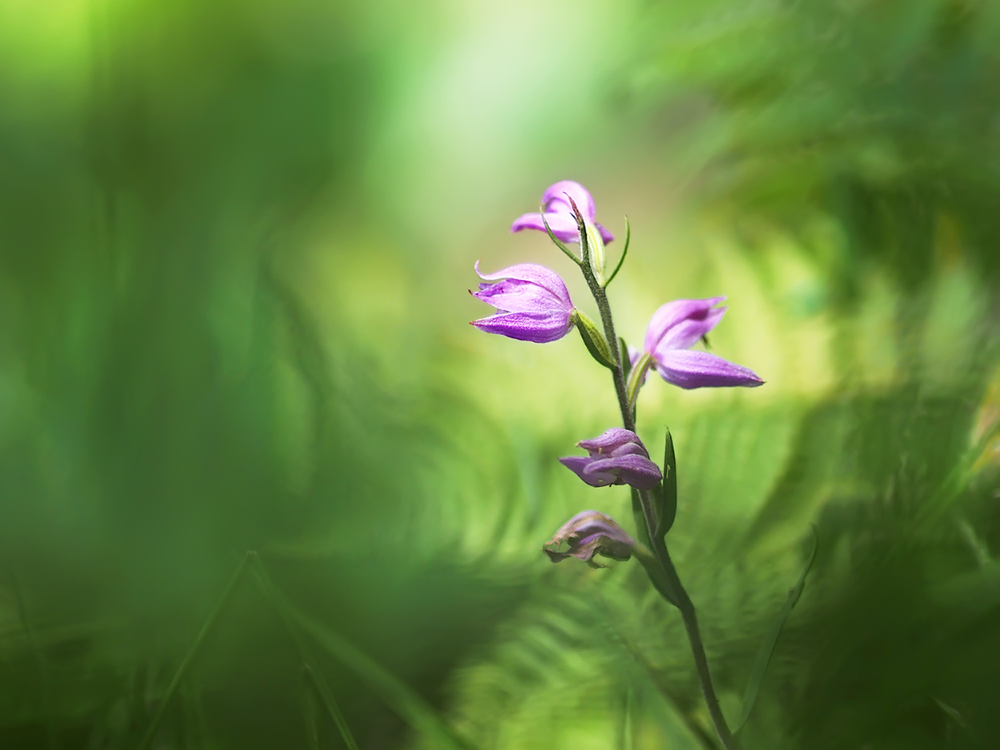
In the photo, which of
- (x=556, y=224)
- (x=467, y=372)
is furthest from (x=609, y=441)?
(x=467, y=372)

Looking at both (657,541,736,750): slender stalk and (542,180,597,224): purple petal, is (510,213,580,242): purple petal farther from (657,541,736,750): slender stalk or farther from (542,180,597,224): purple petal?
(657,541,736,750): slender stalk

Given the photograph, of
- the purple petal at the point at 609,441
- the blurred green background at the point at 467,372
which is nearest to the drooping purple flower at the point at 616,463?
the purple petal at the point at 609,441

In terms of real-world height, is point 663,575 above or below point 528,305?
below

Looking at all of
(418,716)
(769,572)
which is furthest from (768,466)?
(418,716)

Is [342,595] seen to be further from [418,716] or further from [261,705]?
[418,716]

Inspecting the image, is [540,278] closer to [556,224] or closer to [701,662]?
[556,224]

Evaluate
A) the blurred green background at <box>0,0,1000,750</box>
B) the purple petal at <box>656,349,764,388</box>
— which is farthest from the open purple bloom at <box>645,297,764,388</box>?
the blurred green background at <box>0,0,1000,750</box>
